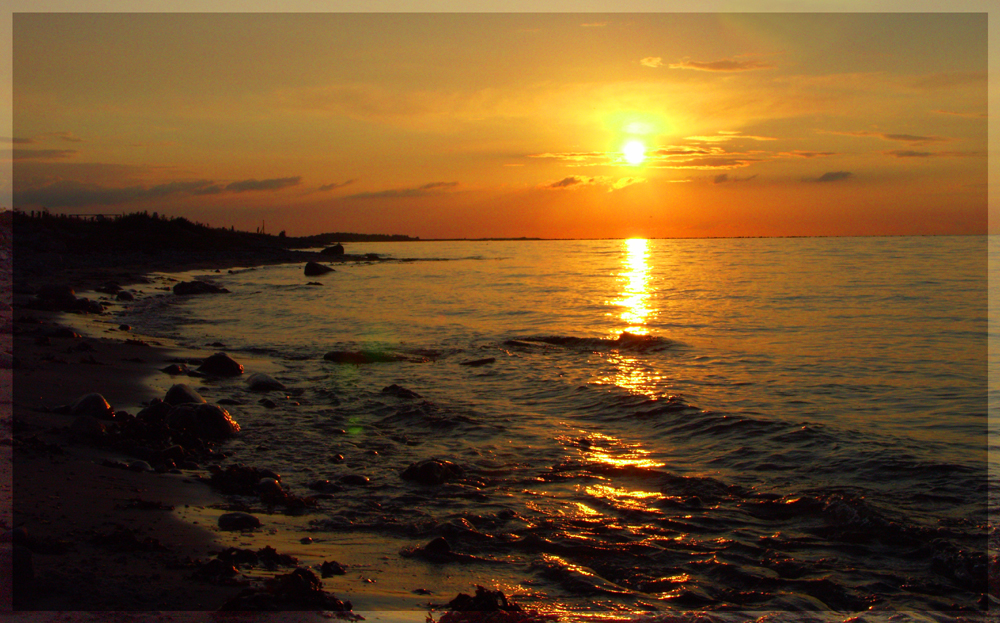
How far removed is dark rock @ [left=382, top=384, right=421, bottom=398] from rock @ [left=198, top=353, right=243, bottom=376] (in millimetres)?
3182

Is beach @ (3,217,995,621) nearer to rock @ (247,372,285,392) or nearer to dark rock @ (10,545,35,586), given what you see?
dark rock @ (10,545,35,586)

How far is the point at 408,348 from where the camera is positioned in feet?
57.1

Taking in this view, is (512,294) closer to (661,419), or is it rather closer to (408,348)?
(408,348)

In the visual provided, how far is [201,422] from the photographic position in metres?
8.53

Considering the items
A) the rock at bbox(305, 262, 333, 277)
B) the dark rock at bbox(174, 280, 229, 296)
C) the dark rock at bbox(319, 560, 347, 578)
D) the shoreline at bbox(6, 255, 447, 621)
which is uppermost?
the rock at bbox(305, 262, 333, 277)

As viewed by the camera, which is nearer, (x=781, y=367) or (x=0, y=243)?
(x=781, y=367)

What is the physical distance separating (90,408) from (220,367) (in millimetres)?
4319

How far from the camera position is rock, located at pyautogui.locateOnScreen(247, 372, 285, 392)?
11680 mm

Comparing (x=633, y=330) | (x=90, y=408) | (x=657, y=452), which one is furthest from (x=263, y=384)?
(x=633, y=330)

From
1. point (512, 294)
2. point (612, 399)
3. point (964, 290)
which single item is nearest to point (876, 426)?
point (612, 399)

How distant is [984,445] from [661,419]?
14.4ft

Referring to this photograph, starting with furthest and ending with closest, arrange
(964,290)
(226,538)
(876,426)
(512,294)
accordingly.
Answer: (512,294)
(964,290)
(876,426)
(226,538)

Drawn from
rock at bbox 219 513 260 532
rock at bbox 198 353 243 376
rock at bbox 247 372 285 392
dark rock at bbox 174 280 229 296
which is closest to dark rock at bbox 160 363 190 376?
rock at bbox 198 353 243 376

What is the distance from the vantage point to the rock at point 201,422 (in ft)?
27.5
